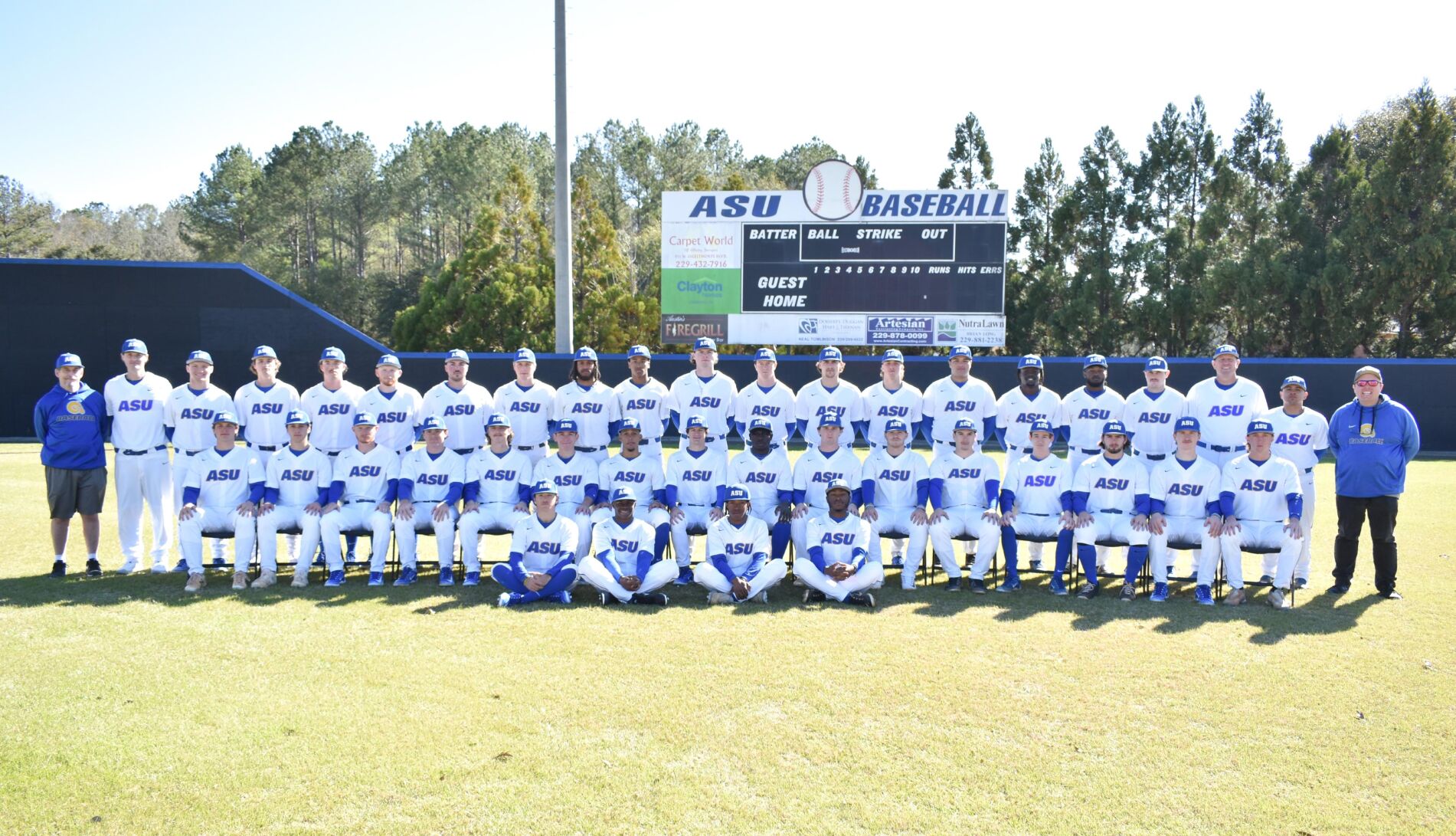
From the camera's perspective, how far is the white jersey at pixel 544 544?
7699 millimetres

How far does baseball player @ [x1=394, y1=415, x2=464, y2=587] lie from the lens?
27.2ft

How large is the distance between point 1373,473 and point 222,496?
32.5ft

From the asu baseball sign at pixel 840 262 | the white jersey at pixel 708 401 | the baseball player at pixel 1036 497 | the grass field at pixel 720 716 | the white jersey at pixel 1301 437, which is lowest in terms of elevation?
the grass field at pixel 720 716

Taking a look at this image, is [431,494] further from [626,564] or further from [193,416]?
[193,416]

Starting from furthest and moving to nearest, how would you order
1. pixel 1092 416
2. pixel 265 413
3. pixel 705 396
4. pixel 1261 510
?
pixel 705 396 < pixel 1092 416 < pixel 265 413 < pixel 1261 510

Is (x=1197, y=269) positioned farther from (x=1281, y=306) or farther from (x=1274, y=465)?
(x=1274, y=465)

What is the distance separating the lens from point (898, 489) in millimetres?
8578

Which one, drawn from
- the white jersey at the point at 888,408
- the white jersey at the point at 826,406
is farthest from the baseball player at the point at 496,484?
the white jersey at the point at 888,408

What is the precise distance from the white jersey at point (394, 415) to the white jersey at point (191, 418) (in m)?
1.21

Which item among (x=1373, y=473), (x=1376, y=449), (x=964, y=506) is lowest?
(x=964, y=506)

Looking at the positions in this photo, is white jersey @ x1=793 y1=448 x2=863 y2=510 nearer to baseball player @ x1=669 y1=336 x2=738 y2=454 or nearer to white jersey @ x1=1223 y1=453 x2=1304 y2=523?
baseball player @ x1=669 y1=336 x2=738 y2=454

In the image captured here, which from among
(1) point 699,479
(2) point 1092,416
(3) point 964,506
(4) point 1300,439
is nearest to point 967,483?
(3) point 964,506

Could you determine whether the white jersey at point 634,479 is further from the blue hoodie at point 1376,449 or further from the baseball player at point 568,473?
the blue hoodie at point 1376,449

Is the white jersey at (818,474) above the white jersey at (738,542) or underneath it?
above
